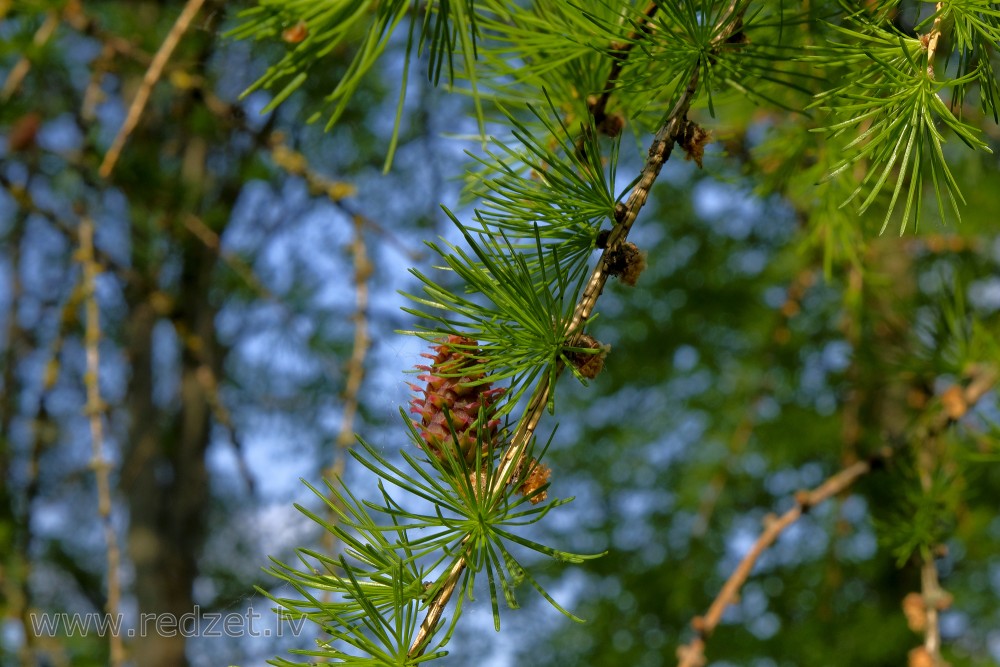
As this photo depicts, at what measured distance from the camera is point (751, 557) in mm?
1012

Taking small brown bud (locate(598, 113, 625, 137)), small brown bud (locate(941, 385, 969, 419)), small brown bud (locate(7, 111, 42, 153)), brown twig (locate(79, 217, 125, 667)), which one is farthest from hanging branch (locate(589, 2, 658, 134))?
small brown bud (locate(7, 111, 42, 153))

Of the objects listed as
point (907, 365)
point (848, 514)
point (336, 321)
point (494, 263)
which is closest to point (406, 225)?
point (336, 321)

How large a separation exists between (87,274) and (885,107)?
1.21 metres

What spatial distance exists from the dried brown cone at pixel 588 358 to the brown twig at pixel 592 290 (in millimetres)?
11

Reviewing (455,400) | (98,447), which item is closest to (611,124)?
(455,400)

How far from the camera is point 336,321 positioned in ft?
9.97

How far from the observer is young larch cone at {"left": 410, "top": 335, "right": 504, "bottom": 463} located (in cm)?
53

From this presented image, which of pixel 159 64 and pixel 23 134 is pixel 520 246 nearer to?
pixel 159 64

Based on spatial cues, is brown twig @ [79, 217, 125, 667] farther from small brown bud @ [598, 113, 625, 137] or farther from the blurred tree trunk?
the blurred tree trunk

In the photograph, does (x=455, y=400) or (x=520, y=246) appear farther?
(x=520, y=246)

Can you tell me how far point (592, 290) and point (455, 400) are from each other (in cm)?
11

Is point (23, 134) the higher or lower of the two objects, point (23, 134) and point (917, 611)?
the higher

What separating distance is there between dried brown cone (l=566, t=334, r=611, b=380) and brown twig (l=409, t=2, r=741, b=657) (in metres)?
0.01

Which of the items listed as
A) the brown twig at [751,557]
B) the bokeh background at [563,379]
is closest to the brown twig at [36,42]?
the bokeh background at [563,379]
